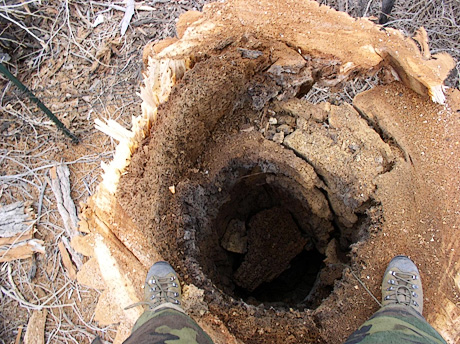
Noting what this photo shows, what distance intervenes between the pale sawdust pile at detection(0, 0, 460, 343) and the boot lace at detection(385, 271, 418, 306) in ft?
5.47

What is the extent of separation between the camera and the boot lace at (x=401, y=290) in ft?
4.75

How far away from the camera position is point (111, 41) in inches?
123

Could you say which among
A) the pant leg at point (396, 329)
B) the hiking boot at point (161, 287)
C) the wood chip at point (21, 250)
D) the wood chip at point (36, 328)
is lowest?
the wood chip at point (36, 328)

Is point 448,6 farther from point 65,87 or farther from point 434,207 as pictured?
point 65,87

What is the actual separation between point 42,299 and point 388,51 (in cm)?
298

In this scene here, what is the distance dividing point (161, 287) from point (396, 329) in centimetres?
104

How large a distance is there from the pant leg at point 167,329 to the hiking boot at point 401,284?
83cm

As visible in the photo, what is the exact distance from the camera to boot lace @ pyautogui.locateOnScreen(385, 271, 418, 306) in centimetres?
145

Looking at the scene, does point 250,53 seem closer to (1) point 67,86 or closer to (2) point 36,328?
(1) point 67,86

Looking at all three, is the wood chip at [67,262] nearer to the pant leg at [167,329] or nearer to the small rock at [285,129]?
the pant leg at [167,329]

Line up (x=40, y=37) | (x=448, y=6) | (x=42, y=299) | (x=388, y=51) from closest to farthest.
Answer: (x=388, y=51)
(x=42, y=299)
(x=448, y=6)
(x=40, y=37)

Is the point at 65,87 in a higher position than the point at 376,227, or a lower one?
lower

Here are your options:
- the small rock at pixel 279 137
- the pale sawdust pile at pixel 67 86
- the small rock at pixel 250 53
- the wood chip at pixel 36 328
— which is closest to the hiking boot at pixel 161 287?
the small rock at pixel 279 137

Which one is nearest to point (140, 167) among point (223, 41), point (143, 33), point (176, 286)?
point (176, 286)
